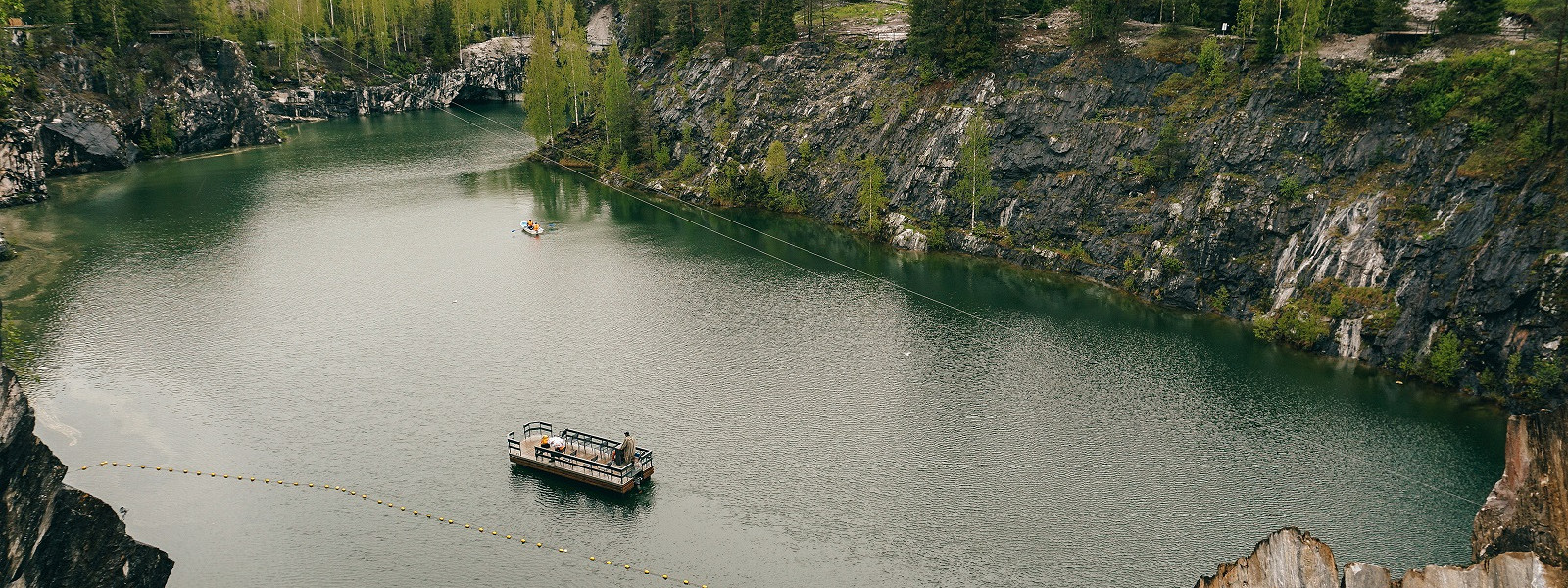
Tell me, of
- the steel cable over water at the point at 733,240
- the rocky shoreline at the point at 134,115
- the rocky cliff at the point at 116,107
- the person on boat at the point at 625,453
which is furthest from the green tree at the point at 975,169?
the rocky shoreline at the point at 134,115

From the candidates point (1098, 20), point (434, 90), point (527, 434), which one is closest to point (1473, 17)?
point (1098, 20)

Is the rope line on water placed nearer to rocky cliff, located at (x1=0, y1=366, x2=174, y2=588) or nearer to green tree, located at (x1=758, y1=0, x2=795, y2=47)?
green tree, located at (x1=758, y1=0, x2=795, y2=47)

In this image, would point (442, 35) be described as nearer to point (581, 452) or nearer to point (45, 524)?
point (581, 452)

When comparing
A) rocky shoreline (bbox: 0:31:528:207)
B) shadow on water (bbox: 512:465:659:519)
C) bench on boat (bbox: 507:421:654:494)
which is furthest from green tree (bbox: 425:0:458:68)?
shadow on water (bbox: 512:465:659:519)

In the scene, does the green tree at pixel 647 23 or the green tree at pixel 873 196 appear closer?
the green tree at pixel 873 196

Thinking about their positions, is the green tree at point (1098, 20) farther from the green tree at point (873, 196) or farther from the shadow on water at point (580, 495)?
the shadow on water at point (580, 495)

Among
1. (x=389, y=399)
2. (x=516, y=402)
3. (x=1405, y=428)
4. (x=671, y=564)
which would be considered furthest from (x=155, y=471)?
(x=1405, y=428)

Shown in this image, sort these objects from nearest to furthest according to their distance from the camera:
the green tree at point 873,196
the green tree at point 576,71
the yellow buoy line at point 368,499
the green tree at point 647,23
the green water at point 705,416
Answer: the yellow buoy line at point 368,499 < the green water at point 705,416 < the green tree at point 873,196 < the green tree at point 576,71 < the green tree at point 647,23
